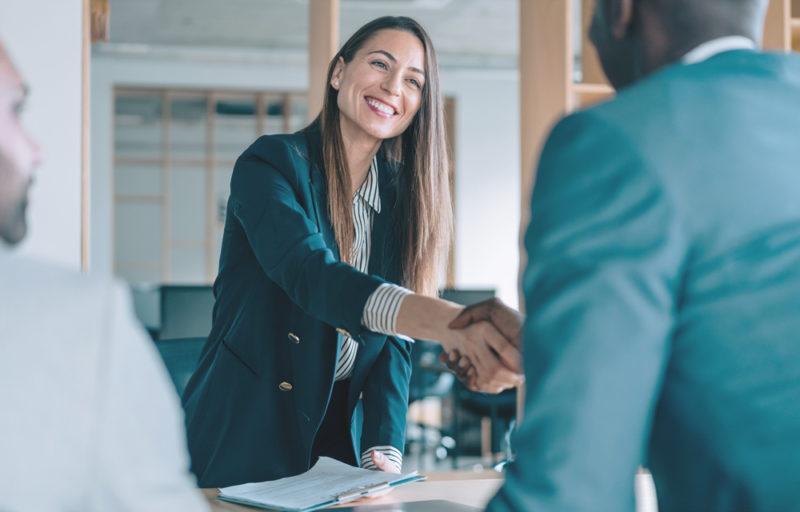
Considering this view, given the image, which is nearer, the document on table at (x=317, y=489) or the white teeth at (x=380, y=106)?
the document on table at (x=317, y=489)

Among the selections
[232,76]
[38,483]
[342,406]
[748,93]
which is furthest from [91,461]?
[232,76]

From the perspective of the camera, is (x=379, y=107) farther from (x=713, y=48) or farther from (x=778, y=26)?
(x=778, y=26)

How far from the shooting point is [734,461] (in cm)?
74

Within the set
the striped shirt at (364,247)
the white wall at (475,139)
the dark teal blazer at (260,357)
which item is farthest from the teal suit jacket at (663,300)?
the white wall at (475,139)

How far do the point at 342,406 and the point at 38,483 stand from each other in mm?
1269

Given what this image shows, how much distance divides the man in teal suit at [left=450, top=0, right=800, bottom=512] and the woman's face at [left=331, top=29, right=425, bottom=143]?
1209 mm

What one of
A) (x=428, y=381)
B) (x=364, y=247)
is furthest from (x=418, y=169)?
(x=428, y=381)

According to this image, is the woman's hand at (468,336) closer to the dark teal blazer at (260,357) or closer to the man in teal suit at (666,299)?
the dark teal blazer at (260,357)

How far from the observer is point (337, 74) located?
2.04m

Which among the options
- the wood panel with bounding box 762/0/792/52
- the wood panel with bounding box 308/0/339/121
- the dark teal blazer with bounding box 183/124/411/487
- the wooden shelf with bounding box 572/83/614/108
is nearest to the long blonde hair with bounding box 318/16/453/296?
the dark teal blazer with bounding box 183/124/411/487

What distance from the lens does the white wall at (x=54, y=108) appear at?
2775 mm

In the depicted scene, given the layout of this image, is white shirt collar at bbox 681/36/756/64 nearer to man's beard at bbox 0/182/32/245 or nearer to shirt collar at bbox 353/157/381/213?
man's beard at bbox 0/182/32/245

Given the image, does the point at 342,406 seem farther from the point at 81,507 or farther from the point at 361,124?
the point at 81,507

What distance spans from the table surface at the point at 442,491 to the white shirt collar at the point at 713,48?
0.79 meters
